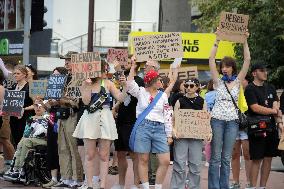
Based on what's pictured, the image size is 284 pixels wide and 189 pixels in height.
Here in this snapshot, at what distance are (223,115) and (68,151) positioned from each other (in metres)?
2.54

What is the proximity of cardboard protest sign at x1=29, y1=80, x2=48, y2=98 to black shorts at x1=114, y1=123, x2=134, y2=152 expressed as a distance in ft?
5.76

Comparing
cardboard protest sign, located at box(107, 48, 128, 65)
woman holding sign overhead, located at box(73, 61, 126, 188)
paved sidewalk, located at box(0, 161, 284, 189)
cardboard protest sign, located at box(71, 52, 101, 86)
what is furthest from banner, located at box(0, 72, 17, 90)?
woman holding sign overhead, located at box(73, 61, 126, 188)

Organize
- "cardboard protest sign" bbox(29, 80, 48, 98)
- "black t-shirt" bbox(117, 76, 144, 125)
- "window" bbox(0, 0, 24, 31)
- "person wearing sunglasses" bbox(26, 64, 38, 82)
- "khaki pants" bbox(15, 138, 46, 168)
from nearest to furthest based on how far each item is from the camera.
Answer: "black t-shirt" bbox(117, 76, 144, 125)
"khaki pants" bbox(15, 138, 46, 168)
"cardboard protest sign" bbox(29, 80, 48, 98)
"person wearing sunglasses" bbox(26, 64, 38, 82)
"window" bbox(0, 0, 24, 31)

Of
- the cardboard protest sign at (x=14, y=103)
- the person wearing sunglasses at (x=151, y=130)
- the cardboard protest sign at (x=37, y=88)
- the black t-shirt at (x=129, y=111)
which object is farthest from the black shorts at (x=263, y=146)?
the cardboard protest sign at (x=14, y=103)

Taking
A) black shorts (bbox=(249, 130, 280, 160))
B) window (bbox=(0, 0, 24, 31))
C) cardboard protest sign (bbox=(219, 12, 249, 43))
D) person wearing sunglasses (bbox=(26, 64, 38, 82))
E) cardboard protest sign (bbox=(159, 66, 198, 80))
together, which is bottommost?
black shorts (bbox=(249, 130, 280, 160))

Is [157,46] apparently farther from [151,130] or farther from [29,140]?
[29,140]

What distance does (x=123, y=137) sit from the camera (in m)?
11.0

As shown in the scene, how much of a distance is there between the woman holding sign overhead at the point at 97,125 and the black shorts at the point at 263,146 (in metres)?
2.00

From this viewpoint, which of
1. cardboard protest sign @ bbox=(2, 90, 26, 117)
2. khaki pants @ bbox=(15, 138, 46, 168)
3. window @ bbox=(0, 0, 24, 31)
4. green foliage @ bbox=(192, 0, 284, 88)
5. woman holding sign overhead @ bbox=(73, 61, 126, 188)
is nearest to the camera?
woman holding sign overhead @ bbox=(73, 61, 126, 188)

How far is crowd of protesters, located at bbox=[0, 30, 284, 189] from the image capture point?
34.2ft

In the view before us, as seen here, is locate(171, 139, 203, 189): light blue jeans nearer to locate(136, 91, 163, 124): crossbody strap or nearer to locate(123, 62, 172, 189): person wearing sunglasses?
locate(123, 62, 172, 189): person wearing sunglasses

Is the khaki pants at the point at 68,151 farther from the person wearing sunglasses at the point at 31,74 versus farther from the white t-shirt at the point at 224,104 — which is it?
the white t-shirt at the point at 224,104

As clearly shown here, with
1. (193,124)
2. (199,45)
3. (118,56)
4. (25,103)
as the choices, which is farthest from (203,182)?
(199,45)

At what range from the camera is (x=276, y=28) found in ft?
72.9
